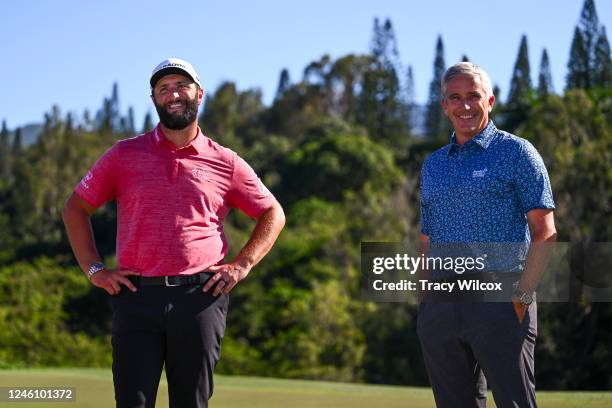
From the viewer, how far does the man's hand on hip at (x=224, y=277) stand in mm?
3941

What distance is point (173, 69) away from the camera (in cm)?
407

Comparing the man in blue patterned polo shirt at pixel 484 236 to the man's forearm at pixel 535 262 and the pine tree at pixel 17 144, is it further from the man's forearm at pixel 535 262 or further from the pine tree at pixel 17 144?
the pine tree at pixel 17 144

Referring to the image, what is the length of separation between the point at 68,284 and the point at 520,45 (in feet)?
124

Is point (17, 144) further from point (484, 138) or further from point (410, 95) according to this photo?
point (484, 138)

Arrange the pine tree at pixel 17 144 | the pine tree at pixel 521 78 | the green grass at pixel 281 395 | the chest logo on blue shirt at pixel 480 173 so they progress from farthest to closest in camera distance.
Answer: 1. the pine tree at pixel 17 144
2. the pine tree at pixel 521 78
3. the green grass at pixel 281 395
4. the chest logo on blue shirt at pixel 480 173

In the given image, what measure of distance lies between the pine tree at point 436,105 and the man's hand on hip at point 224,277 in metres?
67.0

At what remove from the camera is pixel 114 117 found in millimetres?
125750

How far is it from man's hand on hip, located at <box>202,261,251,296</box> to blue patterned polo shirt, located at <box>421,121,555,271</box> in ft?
2.71

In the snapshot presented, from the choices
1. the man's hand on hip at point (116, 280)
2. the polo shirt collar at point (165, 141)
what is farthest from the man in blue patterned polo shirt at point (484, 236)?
the man's hand on hip at point (116, 280)

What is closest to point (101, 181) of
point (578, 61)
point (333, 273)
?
point (333, 273)

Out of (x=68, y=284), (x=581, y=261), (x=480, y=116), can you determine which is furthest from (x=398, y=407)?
(x=68, y=284)

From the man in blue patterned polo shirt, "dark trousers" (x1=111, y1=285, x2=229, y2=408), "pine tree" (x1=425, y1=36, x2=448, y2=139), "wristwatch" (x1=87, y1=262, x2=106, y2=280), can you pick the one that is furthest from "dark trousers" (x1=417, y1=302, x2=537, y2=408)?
"pine tree" (x1=425, y1=36, x2=448, y2=139)

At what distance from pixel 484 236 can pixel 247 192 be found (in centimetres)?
103

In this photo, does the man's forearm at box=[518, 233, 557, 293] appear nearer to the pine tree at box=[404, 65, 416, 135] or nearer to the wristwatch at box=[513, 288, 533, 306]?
the wristwatch at box=[513, 288, 533, 306]
